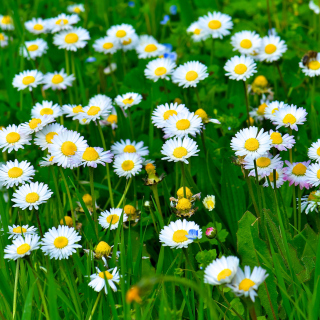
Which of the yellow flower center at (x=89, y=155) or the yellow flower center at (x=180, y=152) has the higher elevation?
the yellow flower center at (x=89, y=155)

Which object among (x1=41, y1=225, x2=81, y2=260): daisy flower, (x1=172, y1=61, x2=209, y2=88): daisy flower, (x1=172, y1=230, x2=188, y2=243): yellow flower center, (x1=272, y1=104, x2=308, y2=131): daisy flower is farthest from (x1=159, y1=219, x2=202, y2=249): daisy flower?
(x1=172, y1=61, x2=209, y2=88): daisy flower

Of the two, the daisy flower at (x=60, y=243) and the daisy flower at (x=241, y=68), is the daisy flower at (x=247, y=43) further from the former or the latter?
the daisy flower at (x=60, y=243)

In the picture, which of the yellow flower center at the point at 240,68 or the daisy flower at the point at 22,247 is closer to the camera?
the daisy flower at the point at 22,247

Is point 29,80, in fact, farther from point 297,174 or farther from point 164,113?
point 297,174

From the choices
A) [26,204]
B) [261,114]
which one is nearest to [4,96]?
[26,204]

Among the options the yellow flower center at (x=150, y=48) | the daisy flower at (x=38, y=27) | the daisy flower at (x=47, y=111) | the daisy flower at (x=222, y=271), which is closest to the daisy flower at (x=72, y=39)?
the daisy flower at (x=38, y=27)
